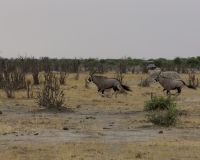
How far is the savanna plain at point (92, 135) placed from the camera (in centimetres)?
960

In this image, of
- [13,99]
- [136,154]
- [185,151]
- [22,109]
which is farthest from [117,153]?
[13,99]

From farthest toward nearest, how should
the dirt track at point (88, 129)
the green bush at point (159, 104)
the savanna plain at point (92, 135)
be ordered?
the green bush at point (159, 104) < the dirt track at point (88, 129) < the savanna plain at point (92, 135)

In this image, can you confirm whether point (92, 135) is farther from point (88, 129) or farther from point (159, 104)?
point (159, 104)

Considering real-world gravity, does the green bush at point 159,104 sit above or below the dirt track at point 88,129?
above

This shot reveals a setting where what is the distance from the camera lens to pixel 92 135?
1214cm

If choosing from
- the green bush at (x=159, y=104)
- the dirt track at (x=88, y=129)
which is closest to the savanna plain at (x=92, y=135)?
the dirt track at (x=88, y=129)

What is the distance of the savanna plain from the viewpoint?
9602 millimetres

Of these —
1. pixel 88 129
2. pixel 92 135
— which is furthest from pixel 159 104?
pixel 92 135

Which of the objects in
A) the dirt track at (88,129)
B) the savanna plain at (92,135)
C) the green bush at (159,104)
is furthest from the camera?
the green bush at (159,104)

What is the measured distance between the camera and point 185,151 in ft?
32.7

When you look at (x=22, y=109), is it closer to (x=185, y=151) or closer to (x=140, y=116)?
(x=140, y=116)

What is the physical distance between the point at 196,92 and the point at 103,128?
1810cm

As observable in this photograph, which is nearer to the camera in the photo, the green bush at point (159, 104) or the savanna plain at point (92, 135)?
the savanna plain at point (92, 135)

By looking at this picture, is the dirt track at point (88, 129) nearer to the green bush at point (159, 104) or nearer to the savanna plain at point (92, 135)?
the savanna plain at point (92, 135)
